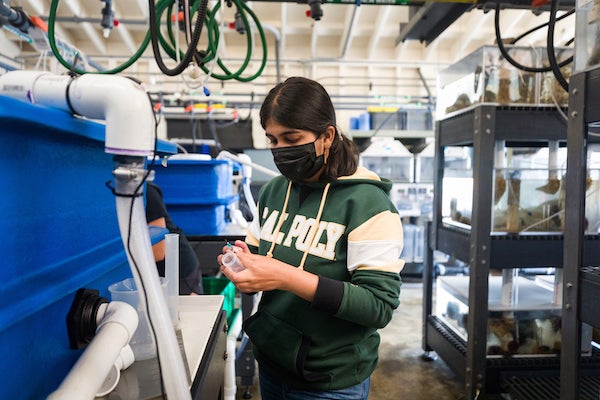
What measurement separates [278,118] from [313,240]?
0.96 feet

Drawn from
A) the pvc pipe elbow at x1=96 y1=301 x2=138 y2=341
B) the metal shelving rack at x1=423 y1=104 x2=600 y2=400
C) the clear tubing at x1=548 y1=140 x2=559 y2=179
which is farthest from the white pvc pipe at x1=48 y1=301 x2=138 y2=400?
the clear tubing at x1=548 y1=140 x2=559 y2=179

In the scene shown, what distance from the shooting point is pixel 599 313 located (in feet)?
3.58

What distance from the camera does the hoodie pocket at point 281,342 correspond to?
0.93 meters

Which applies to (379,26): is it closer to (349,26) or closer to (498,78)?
(349,26)

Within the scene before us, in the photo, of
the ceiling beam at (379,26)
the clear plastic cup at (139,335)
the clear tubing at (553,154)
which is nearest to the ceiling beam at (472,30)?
the ceiling beam at (379,26)

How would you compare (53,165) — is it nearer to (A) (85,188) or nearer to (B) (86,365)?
(A) (85,188)

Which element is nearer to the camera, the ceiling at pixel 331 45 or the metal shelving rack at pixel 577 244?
the metal shelving rack at pixel 577 244

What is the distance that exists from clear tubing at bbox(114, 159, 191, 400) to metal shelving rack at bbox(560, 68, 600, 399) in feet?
3.52

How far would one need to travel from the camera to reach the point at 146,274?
1.94 ft

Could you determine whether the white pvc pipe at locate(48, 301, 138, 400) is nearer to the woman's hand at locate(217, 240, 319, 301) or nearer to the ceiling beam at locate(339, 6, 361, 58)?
the woman's hand at locate(217, 240, 319, 301)

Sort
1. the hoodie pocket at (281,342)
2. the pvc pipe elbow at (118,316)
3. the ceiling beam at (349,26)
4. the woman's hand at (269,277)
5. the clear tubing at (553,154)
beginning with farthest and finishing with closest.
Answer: the ceiling beam at (349,26) → the clear tubing at (553,154) → the hoodie pocket at (281,342) → the woman's hand at (269,277) → the pvc pipe elbow at (118,316)

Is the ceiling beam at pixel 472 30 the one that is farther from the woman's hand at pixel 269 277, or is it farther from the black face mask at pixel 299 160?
the woman's hand at pixel 269 277

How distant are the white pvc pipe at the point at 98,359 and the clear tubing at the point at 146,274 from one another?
65mm

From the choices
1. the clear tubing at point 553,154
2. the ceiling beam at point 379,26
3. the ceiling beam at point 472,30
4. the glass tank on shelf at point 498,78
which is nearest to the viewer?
the glass tank on shelf at point 498,78
